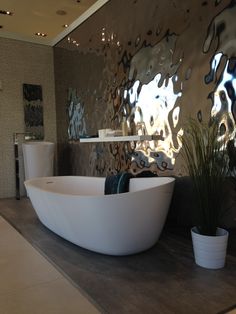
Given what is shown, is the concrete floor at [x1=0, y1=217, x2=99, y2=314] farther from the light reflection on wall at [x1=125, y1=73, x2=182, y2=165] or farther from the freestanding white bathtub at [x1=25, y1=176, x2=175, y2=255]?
the light reflection on wall at [x1=125, y1=73, x2=182, y2=165]

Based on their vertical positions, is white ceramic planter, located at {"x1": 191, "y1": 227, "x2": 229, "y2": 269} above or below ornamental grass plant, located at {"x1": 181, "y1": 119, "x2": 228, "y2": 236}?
below

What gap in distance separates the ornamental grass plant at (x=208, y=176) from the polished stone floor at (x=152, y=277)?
0.32 metres

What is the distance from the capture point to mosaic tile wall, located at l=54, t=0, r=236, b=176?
2334mm

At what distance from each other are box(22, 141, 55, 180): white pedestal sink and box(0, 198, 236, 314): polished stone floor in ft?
7.21

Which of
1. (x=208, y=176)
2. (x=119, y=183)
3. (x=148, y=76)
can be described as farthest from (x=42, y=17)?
(x=208, y=176)

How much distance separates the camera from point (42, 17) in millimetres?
4215

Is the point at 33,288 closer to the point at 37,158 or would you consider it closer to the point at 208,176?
the point at 208,176

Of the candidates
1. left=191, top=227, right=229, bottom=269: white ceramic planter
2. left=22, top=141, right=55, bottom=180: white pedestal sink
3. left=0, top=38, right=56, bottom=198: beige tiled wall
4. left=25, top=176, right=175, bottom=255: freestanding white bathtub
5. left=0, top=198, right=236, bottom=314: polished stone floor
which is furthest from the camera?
left=0, top=38, right=56, bottom=198: beige tiled wall

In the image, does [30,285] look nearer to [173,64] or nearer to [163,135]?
[163,135]

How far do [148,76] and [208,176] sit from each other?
5.04 feet

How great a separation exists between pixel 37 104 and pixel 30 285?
393cm

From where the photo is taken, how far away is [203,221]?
212cm

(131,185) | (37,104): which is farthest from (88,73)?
(131,185)

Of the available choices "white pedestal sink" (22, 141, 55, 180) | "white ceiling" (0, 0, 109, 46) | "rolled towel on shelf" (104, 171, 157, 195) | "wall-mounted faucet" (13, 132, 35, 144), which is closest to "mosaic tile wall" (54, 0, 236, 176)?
"white ceiling" (0, 0, 109, 46)
